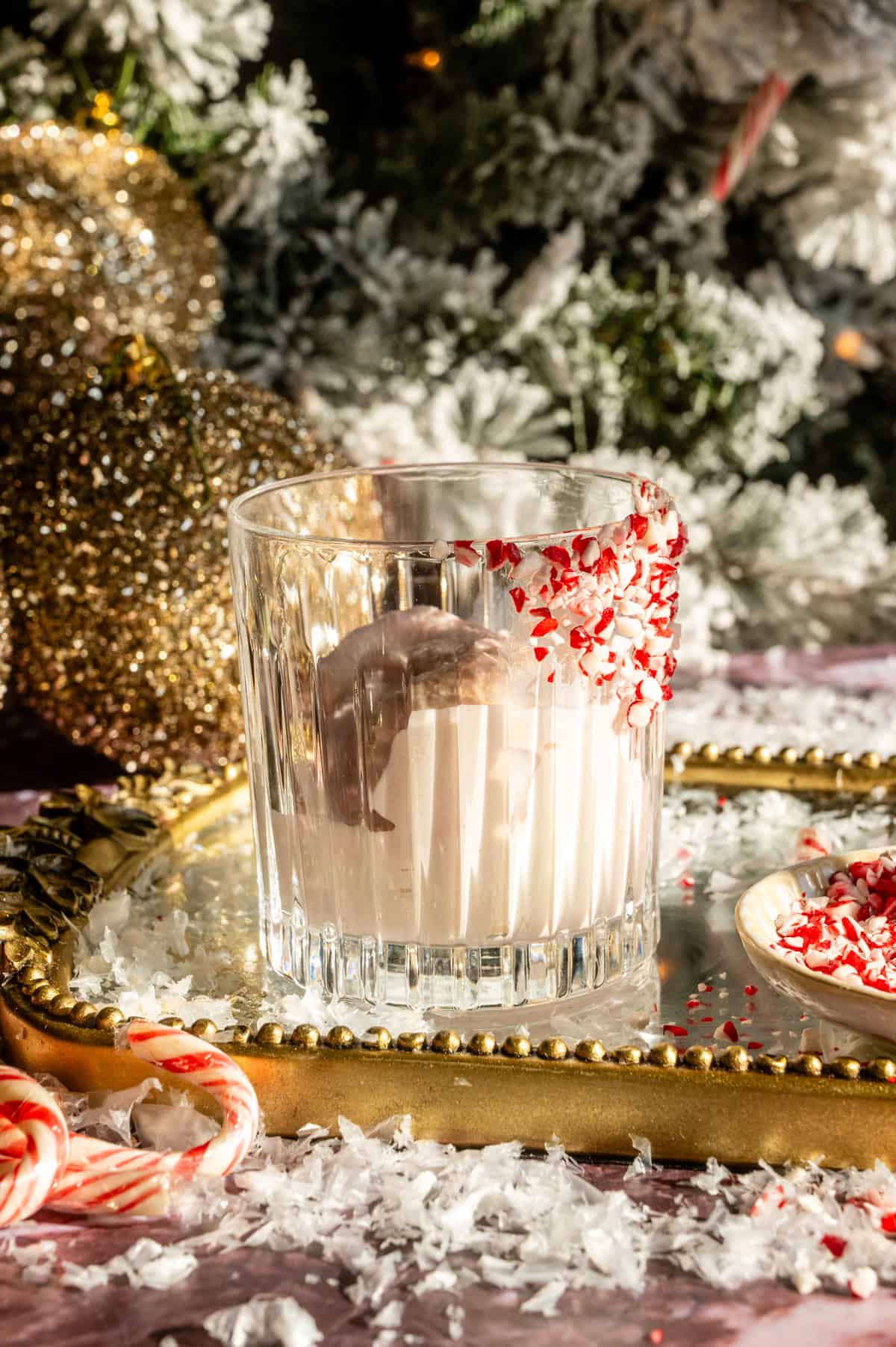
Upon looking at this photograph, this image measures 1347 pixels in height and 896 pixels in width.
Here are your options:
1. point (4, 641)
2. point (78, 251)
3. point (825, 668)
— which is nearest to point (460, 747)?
point (4, 641)

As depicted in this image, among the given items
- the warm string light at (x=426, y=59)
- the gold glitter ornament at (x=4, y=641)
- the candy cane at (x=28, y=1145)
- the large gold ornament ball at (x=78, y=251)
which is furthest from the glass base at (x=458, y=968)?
the warm string light at (x=426, y=59)

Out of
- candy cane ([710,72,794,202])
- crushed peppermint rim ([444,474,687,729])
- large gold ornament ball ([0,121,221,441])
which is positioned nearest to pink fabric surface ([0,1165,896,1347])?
crushed peppermint rim ([444,474,687,729])

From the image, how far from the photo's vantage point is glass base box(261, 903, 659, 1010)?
1.85 feet

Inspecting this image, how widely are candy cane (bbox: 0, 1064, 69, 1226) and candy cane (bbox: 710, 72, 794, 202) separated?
3.13 ft

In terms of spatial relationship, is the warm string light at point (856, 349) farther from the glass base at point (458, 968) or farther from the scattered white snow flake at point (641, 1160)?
the scattered white snow flake at point (641, 1160)

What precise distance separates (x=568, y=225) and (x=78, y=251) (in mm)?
448

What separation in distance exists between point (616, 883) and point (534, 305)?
29.2 inches

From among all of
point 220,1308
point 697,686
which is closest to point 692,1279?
point 220,1308

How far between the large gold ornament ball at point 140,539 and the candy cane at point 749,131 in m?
0.49

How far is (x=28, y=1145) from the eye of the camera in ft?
1.52

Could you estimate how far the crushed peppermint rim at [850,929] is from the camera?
1.73 ft

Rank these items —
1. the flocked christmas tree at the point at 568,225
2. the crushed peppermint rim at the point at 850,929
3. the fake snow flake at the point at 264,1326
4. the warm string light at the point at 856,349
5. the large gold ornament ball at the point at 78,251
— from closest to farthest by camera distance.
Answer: the fake snow flake at the point at 264,1326 → the crushed peppermint rim at the point at 850,929 → the large gold ornament ball at the point at 78,251 → the flocked christmas tree at the point at 568,225 → the warm string light at the point at 856,349

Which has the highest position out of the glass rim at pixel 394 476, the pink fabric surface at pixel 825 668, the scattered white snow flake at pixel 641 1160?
the glass rim at pixel 394 476

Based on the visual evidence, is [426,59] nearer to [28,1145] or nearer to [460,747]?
[460,747]
